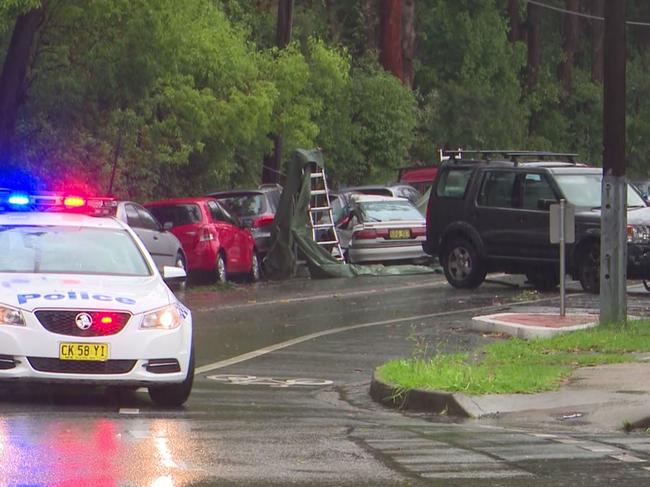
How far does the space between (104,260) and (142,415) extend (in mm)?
1942

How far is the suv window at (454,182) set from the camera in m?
24.5

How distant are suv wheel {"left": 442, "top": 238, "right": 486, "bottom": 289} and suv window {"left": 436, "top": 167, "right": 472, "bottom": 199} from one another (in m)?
0.82

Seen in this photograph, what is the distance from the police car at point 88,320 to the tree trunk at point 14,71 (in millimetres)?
11880

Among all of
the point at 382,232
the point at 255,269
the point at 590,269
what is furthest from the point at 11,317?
the point at 382,232

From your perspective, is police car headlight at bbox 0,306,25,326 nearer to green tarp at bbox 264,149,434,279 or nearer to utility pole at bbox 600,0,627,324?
utility pole at bbox 600,0,627,324

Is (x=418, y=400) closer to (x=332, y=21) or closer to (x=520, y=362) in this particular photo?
(x=520, y=362)

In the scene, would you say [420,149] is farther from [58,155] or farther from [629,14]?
[58,155]

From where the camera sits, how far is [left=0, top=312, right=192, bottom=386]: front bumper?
36.1 ft

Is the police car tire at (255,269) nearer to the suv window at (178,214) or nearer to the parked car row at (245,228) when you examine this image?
the parked car row at (245,228)

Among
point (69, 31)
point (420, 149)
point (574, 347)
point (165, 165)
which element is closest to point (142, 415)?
point (574, 347)

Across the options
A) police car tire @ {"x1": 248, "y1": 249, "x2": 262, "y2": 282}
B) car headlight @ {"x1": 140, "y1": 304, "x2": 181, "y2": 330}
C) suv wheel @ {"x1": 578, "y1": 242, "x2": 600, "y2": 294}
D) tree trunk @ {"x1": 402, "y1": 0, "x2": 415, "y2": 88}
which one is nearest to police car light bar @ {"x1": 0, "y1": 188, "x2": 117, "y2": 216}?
car headlight @ {"x1": 140, "y1": 304, "x2": 181, "y2": 330}

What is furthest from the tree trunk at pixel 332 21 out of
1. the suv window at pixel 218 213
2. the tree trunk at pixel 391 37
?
the suv window at pixel 218 213

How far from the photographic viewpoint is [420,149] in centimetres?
5591

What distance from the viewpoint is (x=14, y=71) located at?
24078mm
